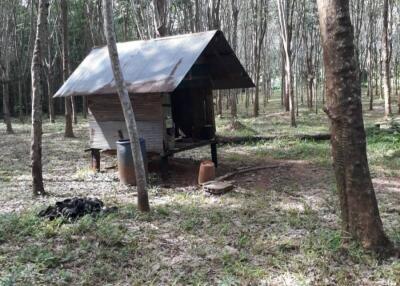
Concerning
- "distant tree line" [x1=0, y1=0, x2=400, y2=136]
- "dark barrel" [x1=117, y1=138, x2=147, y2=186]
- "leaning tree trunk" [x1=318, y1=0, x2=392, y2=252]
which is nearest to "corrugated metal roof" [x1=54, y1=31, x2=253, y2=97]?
"dark barrel" [x1=117, y1=138, x2=147, y2=186]

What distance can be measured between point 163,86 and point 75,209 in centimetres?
297

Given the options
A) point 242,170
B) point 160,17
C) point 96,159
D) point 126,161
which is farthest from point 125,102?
point 160,17

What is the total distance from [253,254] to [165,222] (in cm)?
175

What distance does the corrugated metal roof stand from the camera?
28.4 feet

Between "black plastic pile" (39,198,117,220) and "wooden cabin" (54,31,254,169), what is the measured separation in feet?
8.34

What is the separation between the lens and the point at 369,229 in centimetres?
482

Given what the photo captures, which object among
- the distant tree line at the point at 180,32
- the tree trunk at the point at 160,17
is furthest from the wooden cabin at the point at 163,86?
the distant tree line at the point at 180,32

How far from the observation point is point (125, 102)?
6633mm

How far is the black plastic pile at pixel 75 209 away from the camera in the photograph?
6504 mm

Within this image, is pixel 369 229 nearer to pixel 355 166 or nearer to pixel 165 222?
pixel 355 166

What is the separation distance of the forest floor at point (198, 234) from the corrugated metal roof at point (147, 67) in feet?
6.73

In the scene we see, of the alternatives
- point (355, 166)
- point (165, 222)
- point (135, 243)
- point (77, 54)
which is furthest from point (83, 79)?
point (77, 54)

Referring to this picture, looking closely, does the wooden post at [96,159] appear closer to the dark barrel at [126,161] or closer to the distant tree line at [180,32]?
the dark barrel at [126,161]

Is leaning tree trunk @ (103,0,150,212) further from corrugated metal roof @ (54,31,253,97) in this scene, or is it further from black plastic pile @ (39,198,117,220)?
corrugated metal roof @ (54,31,253,97)
